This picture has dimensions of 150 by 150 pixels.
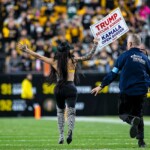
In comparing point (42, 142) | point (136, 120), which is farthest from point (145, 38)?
point (136, 120)

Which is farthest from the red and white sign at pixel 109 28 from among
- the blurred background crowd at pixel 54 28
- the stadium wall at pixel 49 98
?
the stadium wall at pixel 49 98

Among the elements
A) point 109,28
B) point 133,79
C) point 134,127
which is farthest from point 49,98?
point 134,127

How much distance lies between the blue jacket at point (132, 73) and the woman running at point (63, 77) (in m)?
1.09

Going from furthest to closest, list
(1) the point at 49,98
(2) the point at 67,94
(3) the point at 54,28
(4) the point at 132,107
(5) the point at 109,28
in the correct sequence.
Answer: (1) the point at 49,98 < (3) the point at 54,28 < (5) the point at 109,28 < (2) the point at 67,94 < (4) the point at 132,107

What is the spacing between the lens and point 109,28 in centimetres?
1434

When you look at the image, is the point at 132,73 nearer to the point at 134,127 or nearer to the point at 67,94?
Result: the point at 134,127

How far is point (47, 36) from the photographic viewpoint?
29.9m

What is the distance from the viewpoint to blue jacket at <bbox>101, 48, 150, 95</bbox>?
1276 cm

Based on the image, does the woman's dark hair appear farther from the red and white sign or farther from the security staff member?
the security staff member

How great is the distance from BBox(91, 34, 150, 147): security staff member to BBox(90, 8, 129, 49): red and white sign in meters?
1.48

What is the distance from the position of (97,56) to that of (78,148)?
16884 mm

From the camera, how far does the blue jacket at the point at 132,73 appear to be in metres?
12.8

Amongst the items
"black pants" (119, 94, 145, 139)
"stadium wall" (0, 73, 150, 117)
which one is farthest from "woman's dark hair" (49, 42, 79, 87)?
"stadium wall" (0, 73, 150, 117)

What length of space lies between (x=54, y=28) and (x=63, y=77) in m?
16.3
